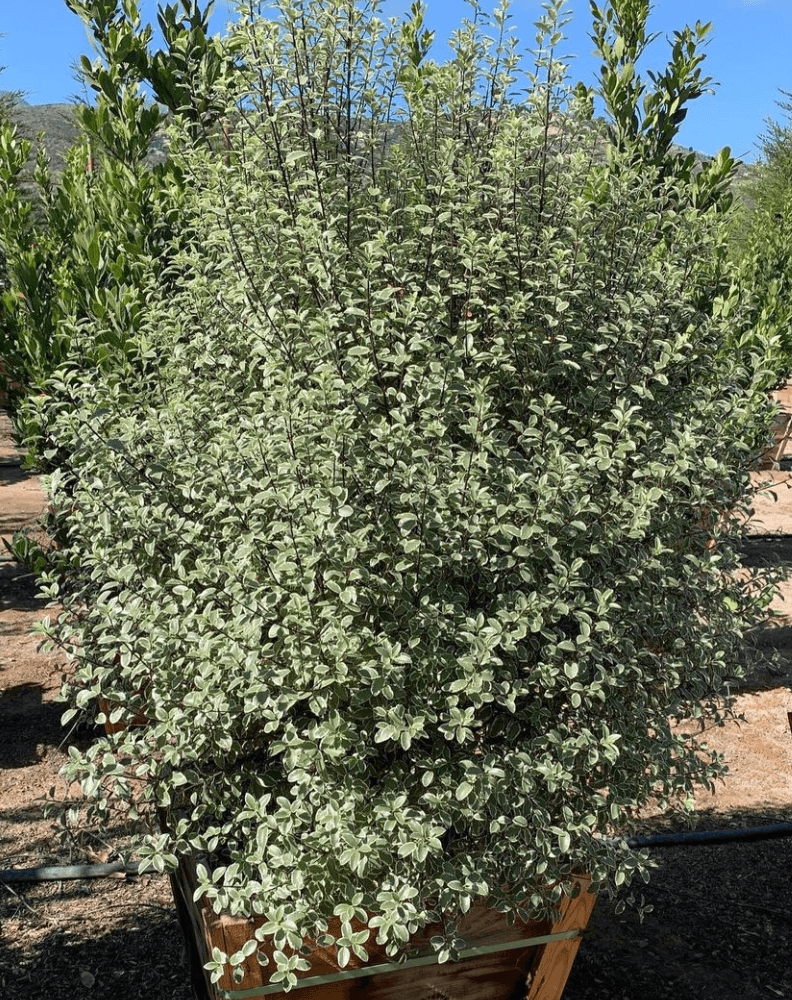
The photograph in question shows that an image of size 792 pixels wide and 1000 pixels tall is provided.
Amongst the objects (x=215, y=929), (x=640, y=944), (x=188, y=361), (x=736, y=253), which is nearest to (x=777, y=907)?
(x=640, y=944)

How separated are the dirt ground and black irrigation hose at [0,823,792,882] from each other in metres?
0.06

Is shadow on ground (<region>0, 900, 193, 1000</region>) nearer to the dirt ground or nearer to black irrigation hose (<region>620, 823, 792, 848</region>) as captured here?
the dirt ground

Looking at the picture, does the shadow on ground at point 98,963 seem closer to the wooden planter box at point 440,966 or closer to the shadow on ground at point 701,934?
the wooden planter box at point 440,966

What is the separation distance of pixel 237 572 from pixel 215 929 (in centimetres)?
101

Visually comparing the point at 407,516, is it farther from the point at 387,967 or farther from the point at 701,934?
A: the point at 701,934

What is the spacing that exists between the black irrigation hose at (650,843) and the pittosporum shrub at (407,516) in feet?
4.30

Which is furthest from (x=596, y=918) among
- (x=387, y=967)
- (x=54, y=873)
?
(x=54, y=873)

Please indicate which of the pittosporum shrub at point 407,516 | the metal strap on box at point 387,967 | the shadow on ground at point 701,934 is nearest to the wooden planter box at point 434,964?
→ the metal strap on box at point 387,967

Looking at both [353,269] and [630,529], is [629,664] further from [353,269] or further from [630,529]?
[353,269]

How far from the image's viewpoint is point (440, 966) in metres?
3.10

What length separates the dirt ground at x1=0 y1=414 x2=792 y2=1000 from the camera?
3852 mm

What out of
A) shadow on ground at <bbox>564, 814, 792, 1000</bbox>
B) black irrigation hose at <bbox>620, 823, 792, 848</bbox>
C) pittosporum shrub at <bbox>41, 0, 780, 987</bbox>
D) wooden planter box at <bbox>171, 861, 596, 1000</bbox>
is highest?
pittosporum shrub at <bbox>41, 0, 780, 987</bbox>

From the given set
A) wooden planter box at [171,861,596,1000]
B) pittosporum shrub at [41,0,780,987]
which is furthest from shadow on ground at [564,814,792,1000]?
pittosporum shrub at [41,0,780,987]

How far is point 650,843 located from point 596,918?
1.65 feet
